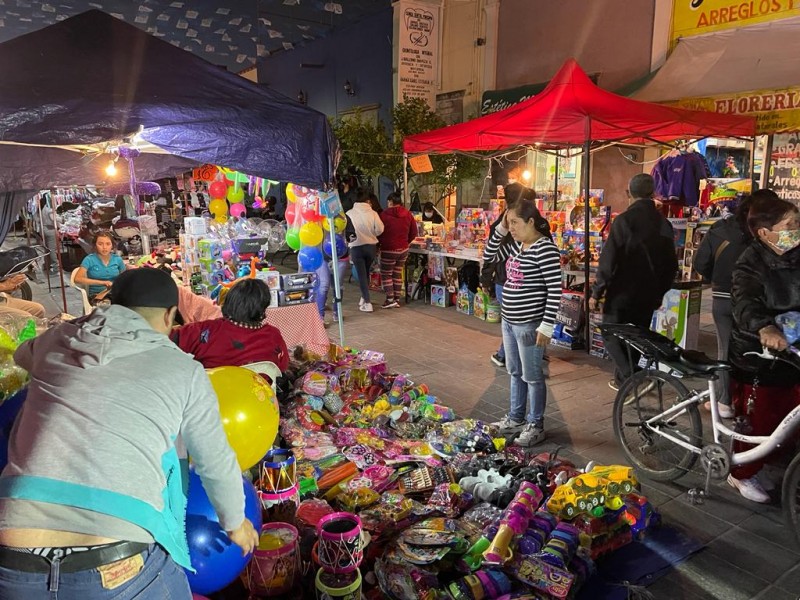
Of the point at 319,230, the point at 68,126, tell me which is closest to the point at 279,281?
the point at 319,230

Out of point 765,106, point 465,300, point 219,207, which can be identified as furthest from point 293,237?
point 765,106

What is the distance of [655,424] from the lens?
375cm

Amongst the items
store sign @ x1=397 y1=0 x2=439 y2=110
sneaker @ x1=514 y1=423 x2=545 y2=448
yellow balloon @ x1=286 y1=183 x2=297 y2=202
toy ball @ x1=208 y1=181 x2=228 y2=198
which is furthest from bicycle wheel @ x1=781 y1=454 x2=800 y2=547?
store sign @ x1=397 y1=0 x2=439 y2=110

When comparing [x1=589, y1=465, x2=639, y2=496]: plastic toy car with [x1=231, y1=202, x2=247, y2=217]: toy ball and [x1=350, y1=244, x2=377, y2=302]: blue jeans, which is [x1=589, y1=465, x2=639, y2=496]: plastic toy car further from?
[x1=231, y1=202, x2=247, y2=217]: toy ball

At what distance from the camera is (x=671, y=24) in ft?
31.6

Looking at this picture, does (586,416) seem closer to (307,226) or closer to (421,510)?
(421,510)

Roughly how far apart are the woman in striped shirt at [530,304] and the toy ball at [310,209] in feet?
10.9

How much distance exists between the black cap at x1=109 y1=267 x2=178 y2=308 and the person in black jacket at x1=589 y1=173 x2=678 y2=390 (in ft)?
13.0

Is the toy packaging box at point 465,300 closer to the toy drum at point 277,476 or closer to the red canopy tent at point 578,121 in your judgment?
the red canopy tent at point 578,121

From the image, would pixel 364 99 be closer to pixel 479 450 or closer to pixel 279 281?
pixel 279 281

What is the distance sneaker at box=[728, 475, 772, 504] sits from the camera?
3.53 meters

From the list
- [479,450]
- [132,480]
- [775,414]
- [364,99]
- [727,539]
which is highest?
[364,99]

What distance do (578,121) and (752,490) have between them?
4.35 metres

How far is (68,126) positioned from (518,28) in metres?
11.1
